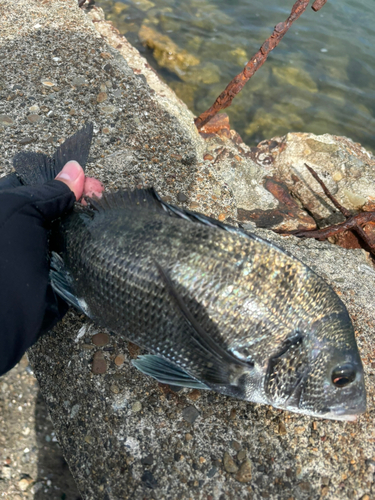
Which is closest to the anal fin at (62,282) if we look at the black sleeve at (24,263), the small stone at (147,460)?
the black sleeve at (24,263)

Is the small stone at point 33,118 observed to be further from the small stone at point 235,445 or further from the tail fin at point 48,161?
the small stone at point 235,445

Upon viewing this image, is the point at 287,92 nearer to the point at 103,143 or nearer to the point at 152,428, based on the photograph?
the point at 103,143

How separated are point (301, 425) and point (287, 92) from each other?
670 cm

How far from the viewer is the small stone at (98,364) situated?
260 centimetres

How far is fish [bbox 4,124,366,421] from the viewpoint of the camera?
2.05 meters

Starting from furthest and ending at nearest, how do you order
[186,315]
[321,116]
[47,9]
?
1. [321,116]
2. [47,9]
3. [186,315]

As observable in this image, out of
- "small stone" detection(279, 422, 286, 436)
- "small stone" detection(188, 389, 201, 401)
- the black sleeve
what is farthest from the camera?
"small stone" detection(188, 389, 201, 401)

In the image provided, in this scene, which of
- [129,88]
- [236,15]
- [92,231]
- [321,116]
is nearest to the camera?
[92,231]

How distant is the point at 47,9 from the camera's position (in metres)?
4.54

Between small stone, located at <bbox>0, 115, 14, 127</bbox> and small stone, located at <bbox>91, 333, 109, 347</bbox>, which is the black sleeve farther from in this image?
small stone, located at <bbox>0, 115, 14, 127</bbox>

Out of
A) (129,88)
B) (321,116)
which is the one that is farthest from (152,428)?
(321,116)

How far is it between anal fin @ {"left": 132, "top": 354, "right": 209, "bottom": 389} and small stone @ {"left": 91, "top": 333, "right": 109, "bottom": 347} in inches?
17.0

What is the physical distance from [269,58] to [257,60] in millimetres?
4571

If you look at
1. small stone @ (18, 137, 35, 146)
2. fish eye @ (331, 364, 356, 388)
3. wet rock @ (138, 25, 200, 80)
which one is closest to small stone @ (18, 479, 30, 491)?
fish eye @ (331, 364, 356, 388)
